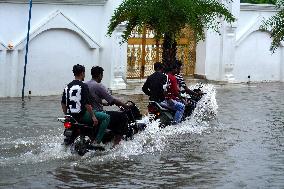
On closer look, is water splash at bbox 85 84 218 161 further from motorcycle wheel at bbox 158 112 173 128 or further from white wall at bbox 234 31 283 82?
white wall at bbox 234 31 283 82

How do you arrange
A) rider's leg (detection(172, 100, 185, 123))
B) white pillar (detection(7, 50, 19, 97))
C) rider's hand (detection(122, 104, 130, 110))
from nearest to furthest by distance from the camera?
rider's hand (detection(122, 104, 130, 110)) < rider's leg (detection(172, 100, 185, 123)) < white pillar (detection(7, 50, 19, 97))

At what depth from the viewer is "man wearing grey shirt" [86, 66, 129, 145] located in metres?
12.2

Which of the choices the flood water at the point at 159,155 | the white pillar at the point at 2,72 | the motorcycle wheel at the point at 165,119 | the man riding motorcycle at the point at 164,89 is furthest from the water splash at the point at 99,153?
the white pillar at the point at 2,72

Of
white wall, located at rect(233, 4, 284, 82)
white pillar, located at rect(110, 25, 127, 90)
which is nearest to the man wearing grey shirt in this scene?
white pillar, located at rect(110, 25, 127, 90)

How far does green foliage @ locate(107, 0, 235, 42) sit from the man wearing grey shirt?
7.76 meters

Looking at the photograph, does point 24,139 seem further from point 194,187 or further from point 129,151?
point 194,187

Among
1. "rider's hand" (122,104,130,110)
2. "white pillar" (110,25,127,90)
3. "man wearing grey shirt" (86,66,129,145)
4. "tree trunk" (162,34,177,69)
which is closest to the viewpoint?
"man wearing grey shirt" (86,66,129,145)

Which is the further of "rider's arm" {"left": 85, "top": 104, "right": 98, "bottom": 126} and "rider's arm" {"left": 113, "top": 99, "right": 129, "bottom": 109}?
"rider's arm" {"left": 113, "top": 99, "right": 129, "bottom": 109}

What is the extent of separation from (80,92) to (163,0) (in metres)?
9.03

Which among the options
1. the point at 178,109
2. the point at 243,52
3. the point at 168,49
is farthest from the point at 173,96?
the point at 243,52

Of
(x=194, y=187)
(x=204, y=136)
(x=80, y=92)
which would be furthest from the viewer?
Result: (x=204, y=136)

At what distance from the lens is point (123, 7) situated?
818 inches

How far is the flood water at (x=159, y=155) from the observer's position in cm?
1066

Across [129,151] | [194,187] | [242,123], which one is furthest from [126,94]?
[194,187]
